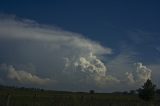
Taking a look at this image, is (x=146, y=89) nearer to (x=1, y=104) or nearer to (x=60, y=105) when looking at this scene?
(x=60, y=105)

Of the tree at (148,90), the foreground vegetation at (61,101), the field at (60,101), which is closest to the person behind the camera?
the field at (60,101)

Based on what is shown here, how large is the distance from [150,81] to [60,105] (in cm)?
2372

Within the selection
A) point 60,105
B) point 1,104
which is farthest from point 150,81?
point 1,104

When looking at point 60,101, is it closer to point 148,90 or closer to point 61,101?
point 61,101

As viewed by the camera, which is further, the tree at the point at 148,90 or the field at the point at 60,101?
the tree at the point at 148,90

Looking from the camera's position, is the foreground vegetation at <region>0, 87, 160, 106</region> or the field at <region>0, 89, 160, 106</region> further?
the foreground vegetation at <region>0, 87, 160, 106</region>

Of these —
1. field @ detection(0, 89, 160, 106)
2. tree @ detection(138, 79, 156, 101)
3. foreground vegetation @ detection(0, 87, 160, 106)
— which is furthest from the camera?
tree @ detection(138, 79, 156, 101)

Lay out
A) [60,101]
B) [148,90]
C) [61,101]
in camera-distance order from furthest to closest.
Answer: [148,90], [61,101], [60,101]

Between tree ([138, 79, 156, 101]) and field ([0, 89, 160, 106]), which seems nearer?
field ([0, 89, 160, 106])

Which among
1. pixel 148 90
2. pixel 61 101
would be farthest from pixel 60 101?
pixel 148 90

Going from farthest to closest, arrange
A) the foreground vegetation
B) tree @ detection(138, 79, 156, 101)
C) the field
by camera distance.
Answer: tree @ detection(138, 79, 156, 101) < the foreground vegetation < the field

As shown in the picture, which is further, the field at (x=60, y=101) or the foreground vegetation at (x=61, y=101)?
the foreground vegetation at (x=61, y=101)

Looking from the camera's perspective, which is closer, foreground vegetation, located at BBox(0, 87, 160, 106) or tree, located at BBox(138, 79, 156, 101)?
foreground vegetation, located at BBox(0, 87, 160, 106)

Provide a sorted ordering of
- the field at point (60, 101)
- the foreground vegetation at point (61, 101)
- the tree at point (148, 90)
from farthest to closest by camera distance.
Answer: the tree at point (148, 90) < the foreground vegetation at point (61, 101) < the field at point (60, 101)
